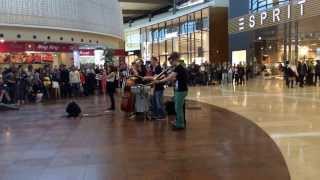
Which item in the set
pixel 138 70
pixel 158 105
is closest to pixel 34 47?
pixel 138 70

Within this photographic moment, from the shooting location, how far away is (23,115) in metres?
15.1

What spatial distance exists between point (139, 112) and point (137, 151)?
4903 millimetres

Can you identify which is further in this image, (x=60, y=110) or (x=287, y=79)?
(x=287, y=79)

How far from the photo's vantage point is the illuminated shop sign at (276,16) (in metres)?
25.8

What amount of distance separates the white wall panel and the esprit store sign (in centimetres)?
962

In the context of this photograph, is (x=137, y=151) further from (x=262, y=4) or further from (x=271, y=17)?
(x=262, y=4)

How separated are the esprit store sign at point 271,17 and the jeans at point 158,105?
15717 millimetres

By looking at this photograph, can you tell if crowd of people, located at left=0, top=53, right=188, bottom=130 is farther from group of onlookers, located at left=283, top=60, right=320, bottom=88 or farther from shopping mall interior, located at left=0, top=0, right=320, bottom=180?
group of onlookers, located at left=283, top=60, right=320, bottom=88

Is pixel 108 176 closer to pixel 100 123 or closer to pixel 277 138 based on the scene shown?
pixel 277 138

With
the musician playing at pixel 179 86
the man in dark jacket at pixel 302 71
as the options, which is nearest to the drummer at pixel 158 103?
the musician playing at pixel 179 86

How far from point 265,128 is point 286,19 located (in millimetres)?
18878

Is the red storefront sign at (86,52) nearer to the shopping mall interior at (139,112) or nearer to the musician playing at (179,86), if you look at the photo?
Answer: the shopping mall interior at (139,112)

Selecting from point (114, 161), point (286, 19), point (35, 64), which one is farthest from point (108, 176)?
point (286, 19)

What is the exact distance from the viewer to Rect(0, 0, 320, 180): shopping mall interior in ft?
23.5
